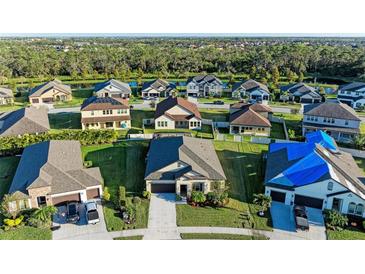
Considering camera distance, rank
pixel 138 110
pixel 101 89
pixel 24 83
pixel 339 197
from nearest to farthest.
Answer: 1. pixel 339 197
2. pixel 138 110
3. pixel 101 89
4. pixel 24 83

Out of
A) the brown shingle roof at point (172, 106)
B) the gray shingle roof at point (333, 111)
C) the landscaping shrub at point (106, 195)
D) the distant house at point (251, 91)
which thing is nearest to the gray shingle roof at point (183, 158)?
the landscaping shrub at point (106, 195)

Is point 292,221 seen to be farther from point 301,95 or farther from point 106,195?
point 301,95

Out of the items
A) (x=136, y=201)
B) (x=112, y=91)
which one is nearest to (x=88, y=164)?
(x=136, y=201)

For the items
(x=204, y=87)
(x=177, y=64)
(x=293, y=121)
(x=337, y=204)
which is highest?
(x=177, y=64)

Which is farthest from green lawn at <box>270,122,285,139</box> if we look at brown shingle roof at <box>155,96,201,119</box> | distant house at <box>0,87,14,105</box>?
distant house at <box>0,87,14,105</box>

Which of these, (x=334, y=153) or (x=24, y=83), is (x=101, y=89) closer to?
(x=24, y=83)

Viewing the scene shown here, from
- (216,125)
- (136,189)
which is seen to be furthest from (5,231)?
(216,125)

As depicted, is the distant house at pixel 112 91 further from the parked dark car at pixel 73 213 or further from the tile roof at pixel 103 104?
the parked dark car at pixel 73 213
